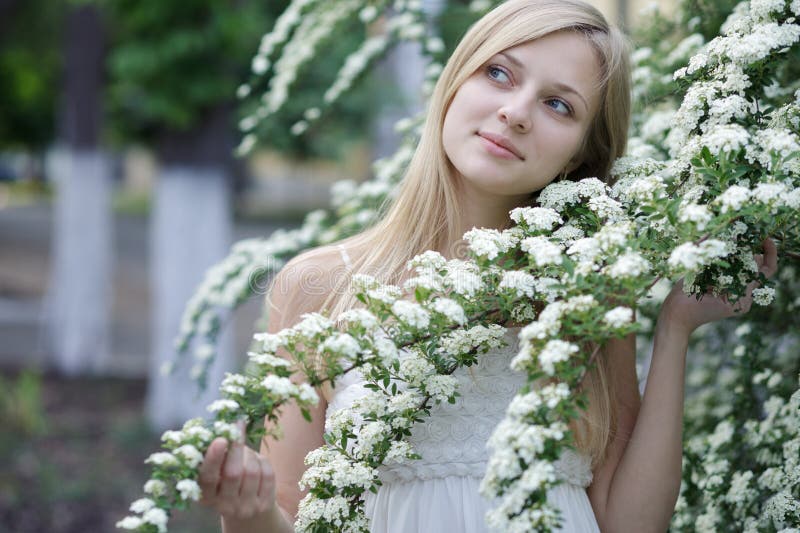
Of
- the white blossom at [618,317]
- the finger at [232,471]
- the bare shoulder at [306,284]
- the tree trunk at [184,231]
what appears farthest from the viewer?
the tree trunk at [184,231]

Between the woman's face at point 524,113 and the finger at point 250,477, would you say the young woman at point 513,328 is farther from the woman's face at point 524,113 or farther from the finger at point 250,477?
the finger at point 250,477

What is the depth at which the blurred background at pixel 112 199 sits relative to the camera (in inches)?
209

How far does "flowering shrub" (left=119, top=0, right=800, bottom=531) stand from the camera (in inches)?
47.0

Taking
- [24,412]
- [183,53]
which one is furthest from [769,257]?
[24,412]

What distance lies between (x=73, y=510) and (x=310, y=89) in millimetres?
3410

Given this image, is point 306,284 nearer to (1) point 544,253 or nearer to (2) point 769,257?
(1) point 544,253

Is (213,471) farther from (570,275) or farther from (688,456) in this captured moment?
(688,456)

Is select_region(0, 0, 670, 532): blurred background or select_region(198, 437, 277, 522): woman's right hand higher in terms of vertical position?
select_region(0, 0, 670, 532): blurred background

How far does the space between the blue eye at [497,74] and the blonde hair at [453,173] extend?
22mm

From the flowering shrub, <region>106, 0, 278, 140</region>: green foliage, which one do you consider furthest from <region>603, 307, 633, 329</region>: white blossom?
<region>106, 0, 278, 140</region>: green foliage

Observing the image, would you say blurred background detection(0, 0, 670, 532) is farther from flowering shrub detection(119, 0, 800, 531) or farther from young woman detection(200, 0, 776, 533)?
flowering shrub detection(119, 0, 800, 531)

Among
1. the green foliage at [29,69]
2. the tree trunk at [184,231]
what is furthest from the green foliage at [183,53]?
the green foliage at [29,69]

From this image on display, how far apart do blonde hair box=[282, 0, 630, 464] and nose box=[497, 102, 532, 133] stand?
0.13 metres

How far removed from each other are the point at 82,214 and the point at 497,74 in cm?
613
